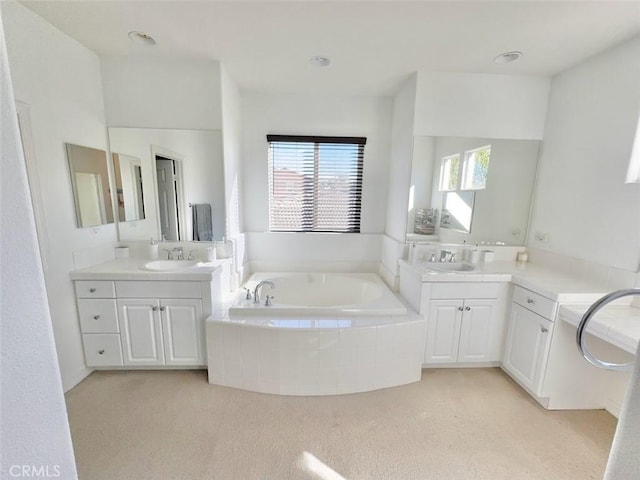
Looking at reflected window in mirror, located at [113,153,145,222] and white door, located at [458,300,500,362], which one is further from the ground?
reflected window in mirror, located at [113,153,145,222]

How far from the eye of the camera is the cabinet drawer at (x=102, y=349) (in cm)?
207

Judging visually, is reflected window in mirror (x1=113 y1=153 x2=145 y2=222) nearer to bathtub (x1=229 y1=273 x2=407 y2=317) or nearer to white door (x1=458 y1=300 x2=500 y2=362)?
bathtub (x1=229 y1=273 x2=407 y2=317)

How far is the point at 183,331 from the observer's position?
2082mm

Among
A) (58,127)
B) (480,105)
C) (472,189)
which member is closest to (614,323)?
(472,189)

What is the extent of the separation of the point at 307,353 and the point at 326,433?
0.48 meters

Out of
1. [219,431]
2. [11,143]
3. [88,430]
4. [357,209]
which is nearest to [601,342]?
[357,209]

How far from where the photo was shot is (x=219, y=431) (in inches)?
65.7

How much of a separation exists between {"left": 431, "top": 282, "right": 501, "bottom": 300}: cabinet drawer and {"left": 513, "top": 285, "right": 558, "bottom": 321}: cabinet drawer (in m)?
0.14

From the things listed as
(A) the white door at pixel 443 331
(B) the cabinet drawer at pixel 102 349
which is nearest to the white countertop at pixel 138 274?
(B) the cabinet drawer at pixel 102 349

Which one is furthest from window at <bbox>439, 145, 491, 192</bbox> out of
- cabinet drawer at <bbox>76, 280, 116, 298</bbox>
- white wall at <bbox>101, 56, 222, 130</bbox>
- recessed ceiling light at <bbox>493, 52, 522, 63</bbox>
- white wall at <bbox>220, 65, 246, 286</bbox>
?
cabinet drawer at <bbox>76, 280, 116, 298</bbox>

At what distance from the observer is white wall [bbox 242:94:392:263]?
2891 mm

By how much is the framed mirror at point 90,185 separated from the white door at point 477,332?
Result: 3040 millimetres

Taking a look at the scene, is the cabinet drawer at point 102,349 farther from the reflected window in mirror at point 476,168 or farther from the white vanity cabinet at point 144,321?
the reflected window in mirror at point 476,168

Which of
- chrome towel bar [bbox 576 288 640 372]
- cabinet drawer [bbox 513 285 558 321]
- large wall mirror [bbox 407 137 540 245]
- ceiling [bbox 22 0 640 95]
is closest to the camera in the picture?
chrome towel bar [bbox 576 288 640 372]
